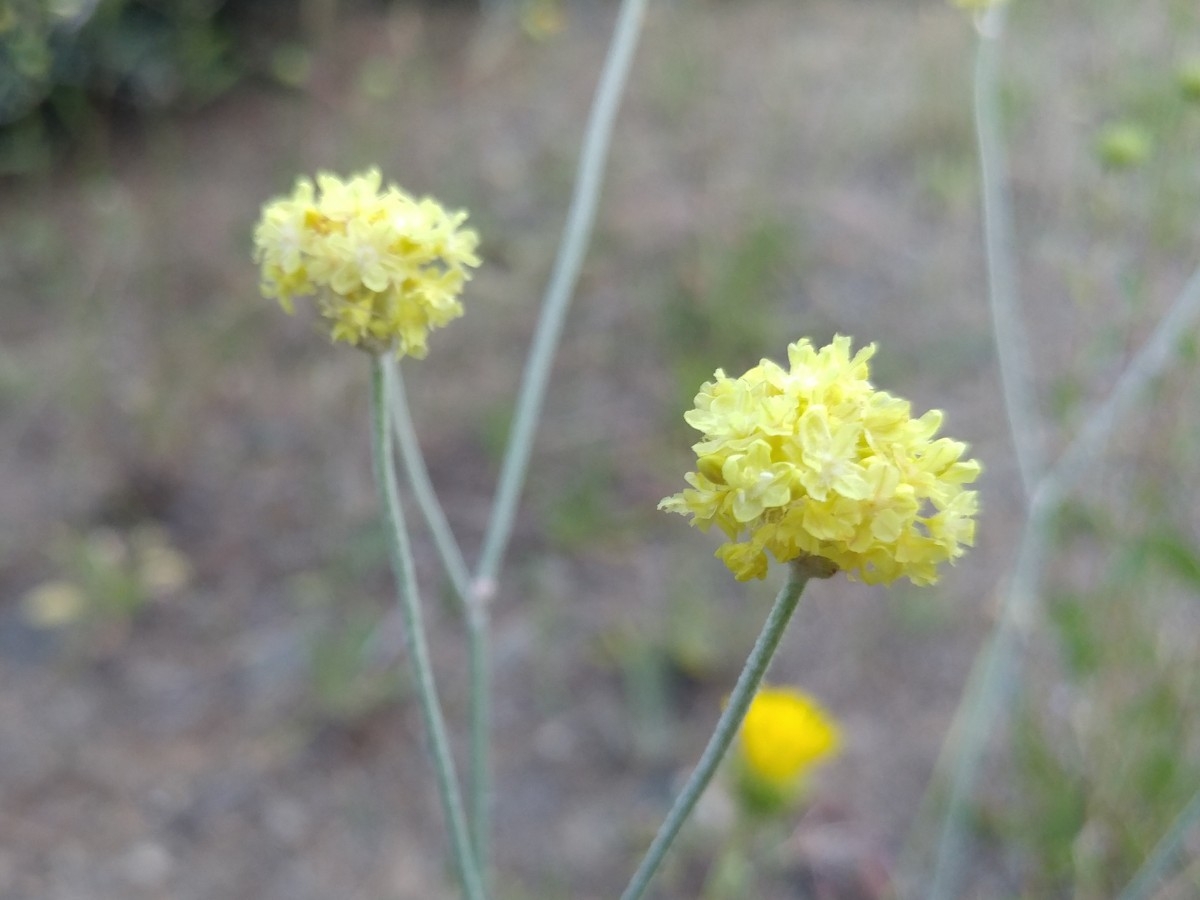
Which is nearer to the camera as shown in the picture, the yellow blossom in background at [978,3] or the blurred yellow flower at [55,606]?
the yellow blossom in background at [978,3]

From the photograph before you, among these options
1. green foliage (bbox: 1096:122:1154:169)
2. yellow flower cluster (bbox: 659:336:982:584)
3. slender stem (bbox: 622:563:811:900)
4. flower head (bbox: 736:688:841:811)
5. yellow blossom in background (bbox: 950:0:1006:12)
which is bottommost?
slender stem (bbox: 622:563:811:900)

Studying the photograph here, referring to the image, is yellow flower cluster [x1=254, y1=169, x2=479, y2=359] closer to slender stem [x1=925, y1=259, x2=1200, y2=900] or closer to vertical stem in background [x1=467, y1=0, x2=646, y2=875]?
vertical stem in background [x1=467, y1=0, x2=646, y2=875]

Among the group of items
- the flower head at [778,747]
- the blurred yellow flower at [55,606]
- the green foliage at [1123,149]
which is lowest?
the flower head at [778,747]

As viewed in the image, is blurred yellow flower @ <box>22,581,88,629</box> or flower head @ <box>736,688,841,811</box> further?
blurred yellow flower @ <box>22,581,88,629</box>

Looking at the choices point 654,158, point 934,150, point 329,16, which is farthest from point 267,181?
point 934,150

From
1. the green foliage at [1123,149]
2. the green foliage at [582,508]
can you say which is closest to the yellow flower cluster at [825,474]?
the green foliage at [1123,149]

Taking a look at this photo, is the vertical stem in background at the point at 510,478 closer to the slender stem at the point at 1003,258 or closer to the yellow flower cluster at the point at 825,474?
the yellow flower cluster at the point at 825,474

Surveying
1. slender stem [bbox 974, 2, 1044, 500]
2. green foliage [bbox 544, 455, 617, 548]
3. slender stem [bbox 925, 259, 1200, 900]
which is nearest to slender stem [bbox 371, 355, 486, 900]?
slender stem [bbox 925, 259, 1200, 900]

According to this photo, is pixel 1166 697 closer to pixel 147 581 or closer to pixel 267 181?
pixel 147 581
